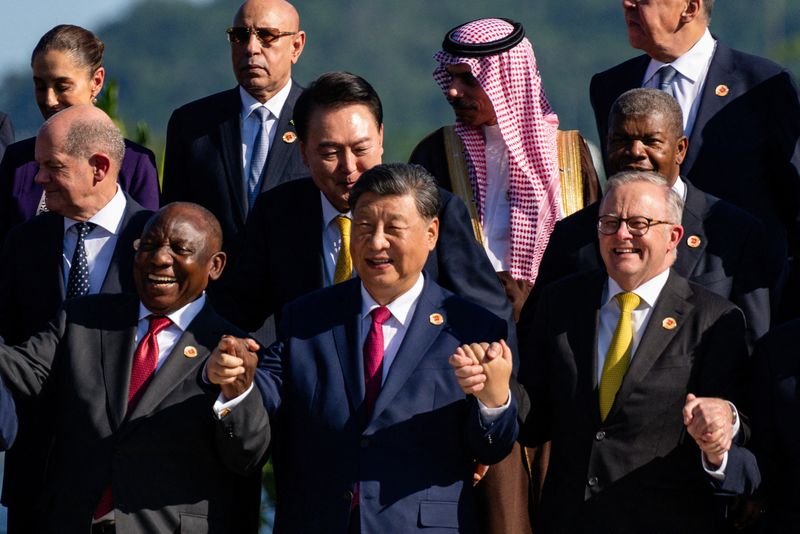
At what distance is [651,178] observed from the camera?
A: 617 centimetres

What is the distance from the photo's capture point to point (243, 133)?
751 cm

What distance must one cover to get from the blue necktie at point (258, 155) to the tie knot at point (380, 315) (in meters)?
1.44

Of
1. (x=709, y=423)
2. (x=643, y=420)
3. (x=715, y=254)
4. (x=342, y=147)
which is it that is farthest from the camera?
(x=342, y=147)

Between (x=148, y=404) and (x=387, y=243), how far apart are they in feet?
3.13

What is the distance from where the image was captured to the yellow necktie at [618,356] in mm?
5957

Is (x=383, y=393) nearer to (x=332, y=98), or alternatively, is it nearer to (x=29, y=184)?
(x=332, y=98)

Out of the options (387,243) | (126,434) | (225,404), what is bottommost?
(126,434)

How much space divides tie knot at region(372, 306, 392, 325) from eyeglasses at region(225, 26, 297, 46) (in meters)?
2.02

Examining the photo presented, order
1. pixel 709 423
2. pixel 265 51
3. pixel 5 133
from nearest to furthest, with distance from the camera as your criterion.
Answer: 1. pixel 709 423
2. pixel 265 51
3. pixel 5 133

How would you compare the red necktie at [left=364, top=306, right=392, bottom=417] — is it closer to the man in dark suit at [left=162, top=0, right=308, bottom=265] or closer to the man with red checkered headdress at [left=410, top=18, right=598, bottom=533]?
the man with red checkered headdress at [left=410, top=18, right=598, bottom=533]

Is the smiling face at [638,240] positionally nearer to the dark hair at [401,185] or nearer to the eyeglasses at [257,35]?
the dark hair at [401,185]

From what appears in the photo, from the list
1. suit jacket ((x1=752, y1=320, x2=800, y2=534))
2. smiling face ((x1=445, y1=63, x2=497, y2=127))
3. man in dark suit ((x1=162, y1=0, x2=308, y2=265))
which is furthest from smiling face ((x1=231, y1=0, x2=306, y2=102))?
suit jacket ((x1=752, y1=320, x2=800, y2=534))

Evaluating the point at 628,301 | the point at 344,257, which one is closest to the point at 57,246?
the point at 344,257

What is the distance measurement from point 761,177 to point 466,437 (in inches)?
77.5
